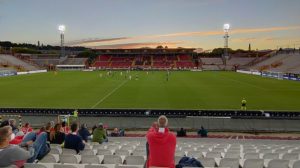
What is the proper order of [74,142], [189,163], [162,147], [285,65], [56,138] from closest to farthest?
[162,147] < [189,163] < [74,142] < [56,138] < [285,65]

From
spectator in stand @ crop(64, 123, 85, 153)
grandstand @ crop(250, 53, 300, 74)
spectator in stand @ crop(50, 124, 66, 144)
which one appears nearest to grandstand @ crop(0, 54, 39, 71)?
grandstand @ crop(250, 53, 300, 74)

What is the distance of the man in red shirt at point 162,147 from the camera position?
622 centimetres

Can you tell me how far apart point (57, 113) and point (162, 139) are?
2233 cm

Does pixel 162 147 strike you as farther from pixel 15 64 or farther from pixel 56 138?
pixel 15 64

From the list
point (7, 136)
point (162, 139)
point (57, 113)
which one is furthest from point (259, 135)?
point (7, 136)

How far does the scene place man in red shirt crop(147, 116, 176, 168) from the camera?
622cm

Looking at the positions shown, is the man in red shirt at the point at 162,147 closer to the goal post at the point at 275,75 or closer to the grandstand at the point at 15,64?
the goal post at the point at 275,75

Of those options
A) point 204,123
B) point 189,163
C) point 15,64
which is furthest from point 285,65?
point 189,163

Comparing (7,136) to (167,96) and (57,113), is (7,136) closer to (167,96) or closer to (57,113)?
(57,113)

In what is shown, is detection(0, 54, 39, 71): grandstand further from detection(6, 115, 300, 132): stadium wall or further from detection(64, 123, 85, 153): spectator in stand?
detection(64, 123, 85, 153): spectator in stand

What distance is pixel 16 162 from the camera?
5.80m

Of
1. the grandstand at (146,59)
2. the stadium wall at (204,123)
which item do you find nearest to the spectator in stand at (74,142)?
the stadium wall at (204,123)

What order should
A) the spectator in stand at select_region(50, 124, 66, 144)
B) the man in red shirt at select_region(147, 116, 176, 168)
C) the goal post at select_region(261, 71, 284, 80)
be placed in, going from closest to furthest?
1. the man in red shirt at select_region(147, 116, 176, 168)
2. the spectator in stand at select_region(50, 124, 66, 144)
3. the goal post at select_region(261, 71, 284, 80)

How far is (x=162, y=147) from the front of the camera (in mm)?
6223
